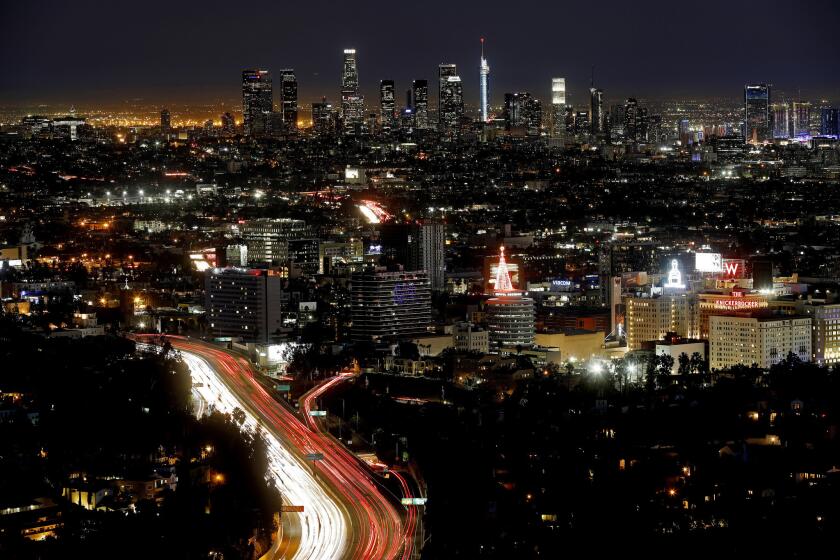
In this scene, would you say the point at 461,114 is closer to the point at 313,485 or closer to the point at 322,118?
the point at 322,118

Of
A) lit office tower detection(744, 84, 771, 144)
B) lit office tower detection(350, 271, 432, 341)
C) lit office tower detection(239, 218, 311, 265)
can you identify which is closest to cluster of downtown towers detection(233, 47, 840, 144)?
lit office tower detection(744, 84, 771, 144)

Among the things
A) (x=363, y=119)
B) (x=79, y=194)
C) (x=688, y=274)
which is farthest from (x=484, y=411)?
(x=363, y=119)

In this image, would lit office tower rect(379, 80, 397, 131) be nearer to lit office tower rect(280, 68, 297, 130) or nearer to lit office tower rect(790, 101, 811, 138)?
lit office tower rect(280, 68, 297, 130)

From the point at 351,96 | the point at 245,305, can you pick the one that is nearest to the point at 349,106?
the point at 351,96

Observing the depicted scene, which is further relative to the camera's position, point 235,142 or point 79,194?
point 235,142

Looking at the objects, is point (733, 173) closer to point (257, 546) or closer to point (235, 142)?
point (235, 142)

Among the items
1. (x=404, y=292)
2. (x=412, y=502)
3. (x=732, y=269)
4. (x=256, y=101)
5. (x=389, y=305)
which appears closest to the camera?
(x=412, y=502)

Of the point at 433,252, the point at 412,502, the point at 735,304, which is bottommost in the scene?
the point at 412,502
